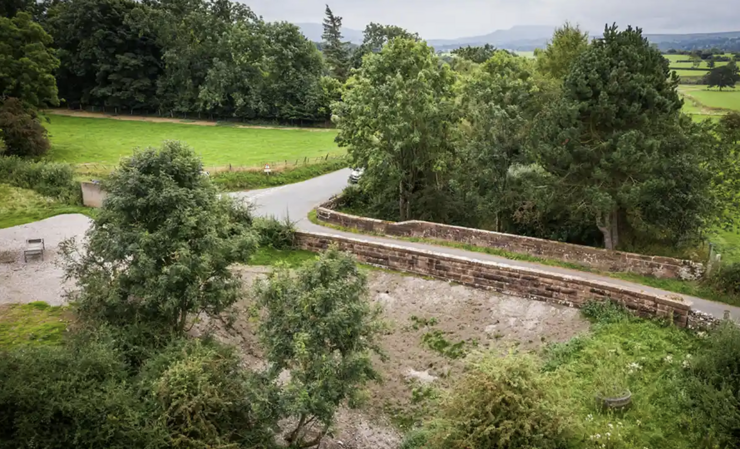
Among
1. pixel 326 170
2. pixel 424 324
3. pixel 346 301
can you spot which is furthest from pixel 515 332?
pixel 326 170

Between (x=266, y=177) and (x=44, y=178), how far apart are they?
10.9 meters

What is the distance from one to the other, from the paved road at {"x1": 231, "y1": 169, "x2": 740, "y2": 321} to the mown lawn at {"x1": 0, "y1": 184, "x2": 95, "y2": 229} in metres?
7.44

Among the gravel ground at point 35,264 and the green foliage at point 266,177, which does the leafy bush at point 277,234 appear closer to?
the gravel ground at point 35,264

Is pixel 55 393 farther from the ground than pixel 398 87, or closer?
closer

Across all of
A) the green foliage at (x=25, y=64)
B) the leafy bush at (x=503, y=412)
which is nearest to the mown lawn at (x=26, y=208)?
the green foliage at (x=25, y=64)

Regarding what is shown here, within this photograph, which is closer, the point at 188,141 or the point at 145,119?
the point at 188,141

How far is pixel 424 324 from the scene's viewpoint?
16.1 metres

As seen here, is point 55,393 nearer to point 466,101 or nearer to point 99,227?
point 99,227

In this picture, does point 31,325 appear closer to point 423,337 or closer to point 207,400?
point 207,400

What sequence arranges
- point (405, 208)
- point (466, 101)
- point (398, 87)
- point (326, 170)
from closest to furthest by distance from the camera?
point (398, 87) < point (466, 101) < point (405, 208) < point (326, 170)

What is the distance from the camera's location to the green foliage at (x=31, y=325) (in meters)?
13.6

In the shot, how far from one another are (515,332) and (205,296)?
334 inches

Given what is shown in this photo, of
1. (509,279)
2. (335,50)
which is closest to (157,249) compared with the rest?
(509,279)

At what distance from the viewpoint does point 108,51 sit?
5256cm
